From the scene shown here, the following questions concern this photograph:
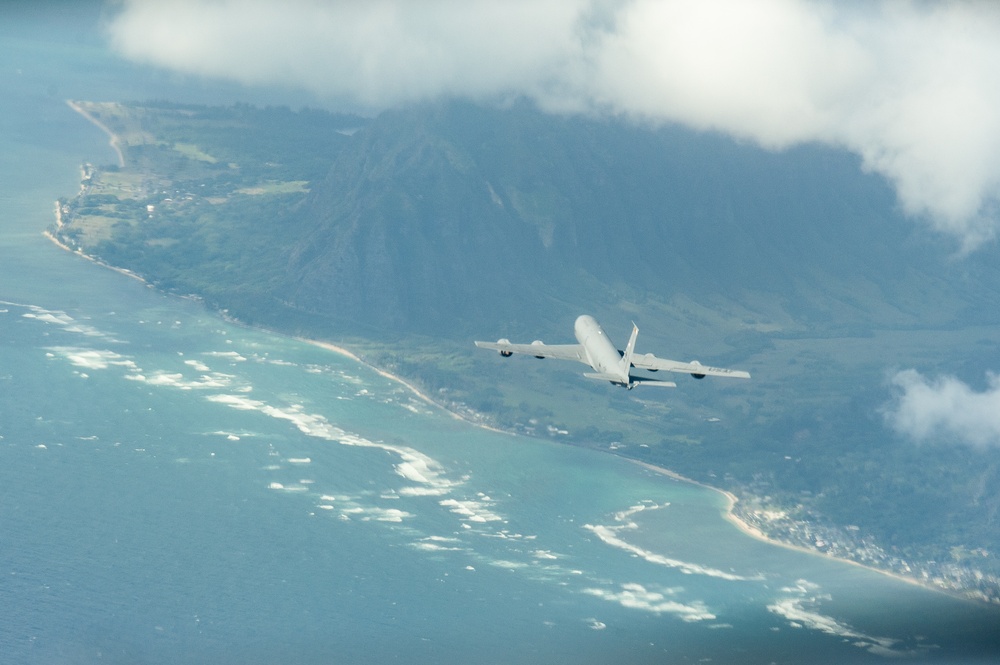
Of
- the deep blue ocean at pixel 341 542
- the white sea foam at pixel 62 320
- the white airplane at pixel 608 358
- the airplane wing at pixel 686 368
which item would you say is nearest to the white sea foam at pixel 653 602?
the deep blue ocean at pixel 341 542

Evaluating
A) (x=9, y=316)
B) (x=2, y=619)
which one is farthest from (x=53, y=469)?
(x=9, y=316)

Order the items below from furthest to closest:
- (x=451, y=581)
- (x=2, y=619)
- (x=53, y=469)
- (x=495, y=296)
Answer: (x=495, y=296) < (x=53, y=469) < (x=451, y=581) < (x=2, y=619)

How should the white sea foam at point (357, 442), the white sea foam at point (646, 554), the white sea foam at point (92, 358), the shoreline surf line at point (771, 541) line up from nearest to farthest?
the white sea foam at point (646, 554) < the shoreline surf line at point (771, 541) < the white sea foam at point (357, 442) < the white sea foam at point (92, 358)

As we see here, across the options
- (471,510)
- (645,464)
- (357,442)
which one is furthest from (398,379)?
(471,510)

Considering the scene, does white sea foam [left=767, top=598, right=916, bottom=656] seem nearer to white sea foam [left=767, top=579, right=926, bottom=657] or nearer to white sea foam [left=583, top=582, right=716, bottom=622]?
white sea foam [left=767, top=579, right=926, bottom=657]

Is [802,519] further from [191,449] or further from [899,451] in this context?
[191,449]

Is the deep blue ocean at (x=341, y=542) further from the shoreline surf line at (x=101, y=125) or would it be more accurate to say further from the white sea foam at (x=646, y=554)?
the shoreline surf line at (x=101, y=125)

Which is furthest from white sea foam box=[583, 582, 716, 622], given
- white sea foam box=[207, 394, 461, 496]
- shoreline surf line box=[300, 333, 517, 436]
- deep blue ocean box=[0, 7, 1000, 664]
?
shoreline surf line box=[300, 333, 517, 436]

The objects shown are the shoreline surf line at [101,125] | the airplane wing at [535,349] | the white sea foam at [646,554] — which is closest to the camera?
the airplane wing at [535,349]
